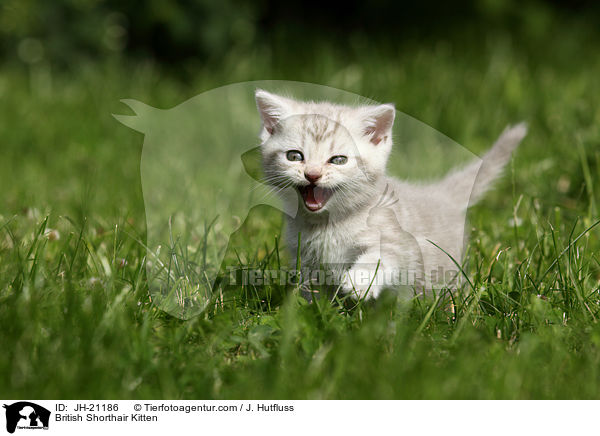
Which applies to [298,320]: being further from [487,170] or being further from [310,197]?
[487,170]

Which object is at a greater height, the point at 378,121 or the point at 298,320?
the point at 378,121

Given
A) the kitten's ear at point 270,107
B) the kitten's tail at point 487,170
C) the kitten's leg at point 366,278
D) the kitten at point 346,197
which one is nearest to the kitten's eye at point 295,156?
the kitten at point 346,197

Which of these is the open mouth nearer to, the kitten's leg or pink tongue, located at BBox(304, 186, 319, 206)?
pink tongue, located at BBox(304, 186, 319, 206)

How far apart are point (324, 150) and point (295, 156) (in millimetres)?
88

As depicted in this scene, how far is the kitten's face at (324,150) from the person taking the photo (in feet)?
6.01

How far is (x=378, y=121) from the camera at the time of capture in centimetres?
189

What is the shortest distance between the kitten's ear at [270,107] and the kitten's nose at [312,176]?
0.21 m

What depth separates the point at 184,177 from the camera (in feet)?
10.1

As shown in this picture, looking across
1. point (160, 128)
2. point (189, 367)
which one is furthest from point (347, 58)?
→ point (189, 367)

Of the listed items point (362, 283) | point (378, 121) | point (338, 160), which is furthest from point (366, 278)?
point (378, 121)

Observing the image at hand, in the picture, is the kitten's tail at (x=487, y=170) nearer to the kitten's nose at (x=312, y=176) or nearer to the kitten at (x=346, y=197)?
the kitten at (x=346, y=197)
